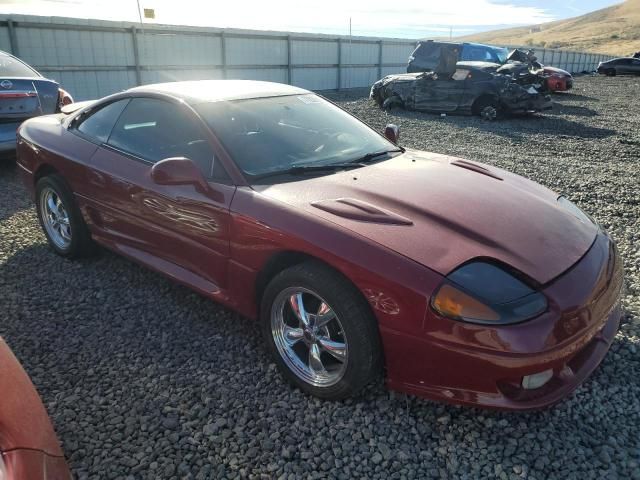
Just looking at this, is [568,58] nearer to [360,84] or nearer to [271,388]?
[360,84]

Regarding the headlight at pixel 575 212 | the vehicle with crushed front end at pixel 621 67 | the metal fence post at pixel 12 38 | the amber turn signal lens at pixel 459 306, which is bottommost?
the vehicle with crushed front end at pixel 621 67

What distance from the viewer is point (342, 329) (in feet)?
7.61

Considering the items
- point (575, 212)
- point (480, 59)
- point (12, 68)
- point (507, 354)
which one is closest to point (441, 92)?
point (480, 59)

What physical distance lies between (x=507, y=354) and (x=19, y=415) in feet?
5.58

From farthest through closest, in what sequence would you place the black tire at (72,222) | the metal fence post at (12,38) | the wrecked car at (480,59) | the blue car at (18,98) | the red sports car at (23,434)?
the wrecked car at (480,59)
the metal fence post at (12,38)
the blue car at (18,98)
the black tire at (72,222)
the red sports car at (23,434)

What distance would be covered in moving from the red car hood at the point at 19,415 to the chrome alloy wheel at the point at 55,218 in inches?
107

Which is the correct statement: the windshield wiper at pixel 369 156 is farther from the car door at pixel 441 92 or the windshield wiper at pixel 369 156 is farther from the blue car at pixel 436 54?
the blue car at pixel 436 54

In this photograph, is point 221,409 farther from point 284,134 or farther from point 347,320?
point 284,134

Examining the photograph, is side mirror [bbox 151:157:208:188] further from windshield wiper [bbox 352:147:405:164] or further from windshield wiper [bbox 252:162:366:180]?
windshield wiper [bbox 352:147:405:164]

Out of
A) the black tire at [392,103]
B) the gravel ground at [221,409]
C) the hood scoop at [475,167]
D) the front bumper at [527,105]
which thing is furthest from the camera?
the black tire at [392,103]

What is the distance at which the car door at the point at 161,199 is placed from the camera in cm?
284

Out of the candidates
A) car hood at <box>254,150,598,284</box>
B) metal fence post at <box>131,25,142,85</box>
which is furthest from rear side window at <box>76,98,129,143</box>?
metal fence post at <box>131,25,142,85</box>

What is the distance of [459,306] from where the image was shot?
2074 millimetres

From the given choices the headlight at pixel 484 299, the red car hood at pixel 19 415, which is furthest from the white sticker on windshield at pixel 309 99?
the red car hood at pixel 19 415
